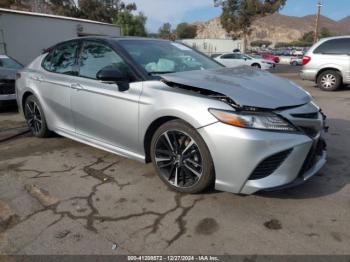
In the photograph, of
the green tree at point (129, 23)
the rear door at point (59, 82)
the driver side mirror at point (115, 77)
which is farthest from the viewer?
the green tree at point (129, 23)

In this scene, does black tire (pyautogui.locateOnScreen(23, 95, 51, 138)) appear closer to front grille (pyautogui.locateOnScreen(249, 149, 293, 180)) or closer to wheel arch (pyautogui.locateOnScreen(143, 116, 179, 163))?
wheel arch (pyautogui.locateOnScreen(143, 116, 179, 163))

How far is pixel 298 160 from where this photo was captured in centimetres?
287

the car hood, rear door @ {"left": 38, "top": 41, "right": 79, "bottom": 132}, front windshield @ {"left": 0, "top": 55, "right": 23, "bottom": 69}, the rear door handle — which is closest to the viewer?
the car hood

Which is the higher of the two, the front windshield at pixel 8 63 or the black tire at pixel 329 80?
the front windshield at pixel 8 63

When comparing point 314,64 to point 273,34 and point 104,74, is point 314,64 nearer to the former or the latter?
point 104,74

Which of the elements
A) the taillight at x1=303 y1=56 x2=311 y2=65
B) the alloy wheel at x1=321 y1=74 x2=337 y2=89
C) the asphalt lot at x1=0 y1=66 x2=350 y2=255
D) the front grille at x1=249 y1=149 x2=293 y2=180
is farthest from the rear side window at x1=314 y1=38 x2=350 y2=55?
the front grille at x1=249 y1=149 x2=293 y2=180

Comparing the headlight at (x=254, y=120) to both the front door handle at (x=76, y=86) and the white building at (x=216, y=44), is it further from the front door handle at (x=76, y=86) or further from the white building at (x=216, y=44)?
the white building at (x=216, y=44)

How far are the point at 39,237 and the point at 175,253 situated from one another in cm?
112

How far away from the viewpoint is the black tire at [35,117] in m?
4.96

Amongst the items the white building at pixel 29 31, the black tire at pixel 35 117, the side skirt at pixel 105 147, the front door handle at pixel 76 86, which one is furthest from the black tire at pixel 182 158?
the white building at pixel 29 31

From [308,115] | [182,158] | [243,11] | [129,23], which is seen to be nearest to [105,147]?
[182,158]

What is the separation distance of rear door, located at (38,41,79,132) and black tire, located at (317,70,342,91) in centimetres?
844

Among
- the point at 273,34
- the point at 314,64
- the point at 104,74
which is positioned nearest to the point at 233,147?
the point at 104,74

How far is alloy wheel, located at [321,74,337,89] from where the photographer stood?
33.6 feet
